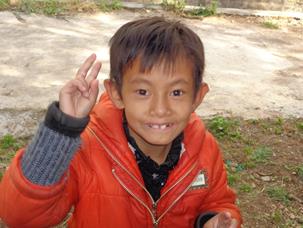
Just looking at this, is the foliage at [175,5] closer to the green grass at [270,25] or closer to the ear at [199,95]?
the green grass at [270,25]

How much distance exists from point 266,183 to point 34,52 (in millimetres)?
2746

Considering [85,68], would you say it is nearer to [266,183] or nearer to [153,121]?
[153,121]

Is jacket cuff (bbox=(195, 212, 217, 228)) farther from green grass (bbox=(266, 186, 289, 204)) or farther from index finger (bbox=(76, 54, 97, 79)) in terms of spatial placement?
green grass (bbox=(266, 186, 289, 204))

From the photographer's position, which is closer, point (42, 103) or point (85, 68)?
point (85, 68)

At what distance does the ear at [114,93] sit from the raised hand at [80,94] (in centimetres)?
15

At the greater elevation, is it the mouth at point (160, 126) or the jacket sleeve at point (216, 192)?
the mouth at point (160, 126)

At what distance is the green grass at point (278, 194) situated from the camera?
3318 mm

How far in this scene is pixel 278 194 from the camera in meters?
3.34

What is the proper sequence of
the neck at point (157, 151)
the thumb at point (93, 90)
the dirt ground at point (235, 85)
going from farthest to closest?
the dirt ground at point (235, 85)
the neck at point (157, 151)
the thumb at point (93, 90)

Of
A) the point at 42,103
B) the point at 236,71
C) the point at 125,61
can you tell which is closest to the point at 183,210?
the point at 125,61

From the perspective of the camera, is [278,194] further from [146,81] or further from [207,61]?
[207,61]

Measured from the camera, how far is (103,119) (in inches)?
85.1

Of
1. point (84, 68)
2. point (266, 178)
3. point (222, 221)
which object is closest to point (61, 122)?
point (84, 68)

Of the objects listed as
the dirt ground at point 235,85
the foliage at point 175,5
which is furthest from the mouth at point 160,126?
the foliage at point 175,5
